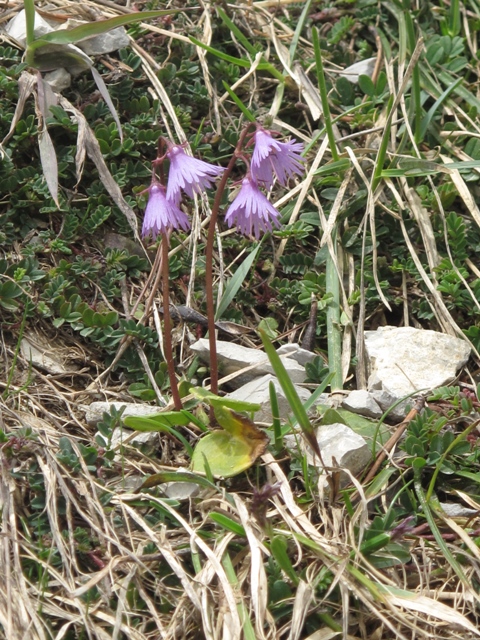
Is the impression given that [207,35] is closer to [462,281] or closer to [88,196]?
[88,196]

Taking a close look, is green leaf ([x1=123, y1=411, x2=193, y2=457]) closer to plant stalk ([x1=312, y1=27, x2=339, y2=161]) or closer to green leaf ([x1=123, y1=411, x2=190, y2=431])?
green leaf ([x1=123, y1=411, x2=190, y2=431])

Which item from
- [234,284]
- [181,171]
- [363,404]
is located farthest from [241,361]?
[181,171]

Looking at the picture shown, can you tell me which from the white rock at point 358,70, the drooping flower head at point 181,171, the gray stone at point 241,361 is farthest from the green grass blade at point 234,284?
the white rock at point 358,70

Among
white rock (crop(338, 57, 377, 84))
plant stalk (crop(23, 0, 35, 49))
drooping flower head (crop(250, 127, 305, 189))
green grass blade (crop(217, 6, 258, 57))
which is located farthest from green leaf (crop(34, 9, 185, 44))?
drooping flower head (crop(250, 127, 305, 189))

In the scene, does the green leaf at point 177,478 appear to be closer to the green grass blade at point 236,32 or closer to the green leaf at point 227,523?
the green leaf at point 227,523

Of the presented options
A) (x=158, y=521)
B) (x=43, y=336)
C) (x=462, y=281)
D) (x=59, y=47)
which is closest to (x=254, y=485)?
(x=158, y=521)

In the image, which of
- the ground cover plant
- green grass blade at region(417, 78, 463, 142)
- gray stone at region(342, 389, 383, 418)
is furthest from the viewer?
green grass blade at region(417, 78, 463, 142)

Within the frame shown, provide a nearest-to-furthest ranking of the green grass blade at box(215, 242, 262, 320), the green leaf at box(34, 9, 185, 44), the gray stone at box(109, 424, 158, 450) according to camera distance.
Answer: the gray stone at box(109, 424, 158, 450) < the green grass blade at box(215, 242, 262, 320) < the green leaf at box(34, 9, 185, 44)
